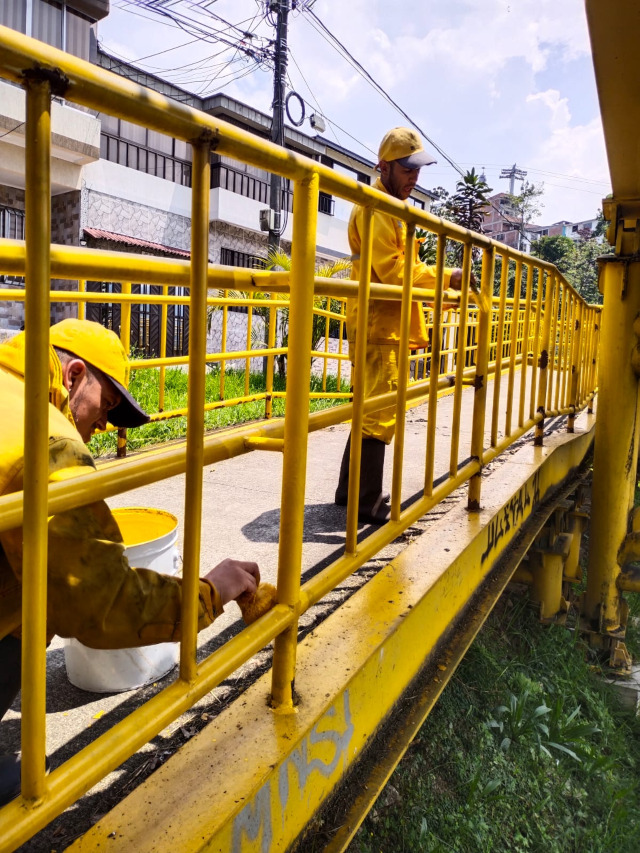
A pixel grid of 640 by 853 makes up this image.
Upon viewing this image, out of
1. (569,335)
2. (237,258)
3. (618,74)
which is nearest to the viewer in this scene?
(618,74)

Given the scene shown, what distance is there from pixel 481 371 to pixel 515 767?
70.4 inches

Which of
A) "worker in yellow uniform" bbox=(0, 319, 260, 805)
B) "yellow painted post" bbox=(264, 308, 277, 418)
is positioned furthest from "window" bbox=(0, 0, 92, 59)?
"worker in yellow uniform" bbox=(0, 319, 260, 805)

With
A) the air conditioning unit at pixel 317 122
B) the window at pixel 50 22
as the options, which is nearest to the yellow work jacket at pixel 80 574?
the window at pixel 50 22

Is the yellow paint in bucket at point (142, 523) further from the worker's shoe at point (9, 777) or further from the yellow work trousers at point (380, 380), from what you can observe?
the yellow work trousers at point (380, 380)

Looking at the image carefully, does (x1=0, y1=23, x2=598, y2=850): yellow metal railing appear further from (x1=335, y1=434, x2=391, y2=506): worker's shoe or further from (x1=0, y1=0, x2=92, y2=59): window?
(x1=0, y1=0, x2=92, y2=59): window

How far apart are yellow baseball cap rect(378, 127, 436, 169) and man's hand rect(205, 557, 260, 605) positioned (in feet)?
7.06

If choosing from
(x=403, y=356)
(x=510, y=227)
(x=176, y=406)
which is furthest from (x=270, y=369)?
(x=510, y=227)

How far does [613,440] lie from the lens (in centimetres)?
460

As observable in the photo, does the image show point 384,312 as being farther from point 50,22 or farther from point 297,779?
point 50,22

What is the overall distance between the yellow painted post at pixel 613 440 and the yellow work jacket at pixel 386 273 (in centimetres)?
210

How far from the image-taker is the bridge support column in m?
4.45

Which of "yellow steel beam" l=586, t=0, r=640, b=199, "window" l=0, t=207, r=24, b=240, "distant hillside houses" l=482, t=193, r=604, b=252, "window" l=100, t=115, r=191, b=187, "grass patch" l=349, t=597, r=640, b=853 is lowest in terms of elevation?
"grass patch" l=349, t=597, r=640, b=853

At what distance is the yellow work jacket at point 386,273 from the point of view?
277 cm

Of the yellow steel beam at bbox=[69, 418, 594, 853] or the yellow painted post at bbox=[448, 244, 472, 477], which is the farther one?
the yellow painted post at bbox=[448, 244, 472, 477]
